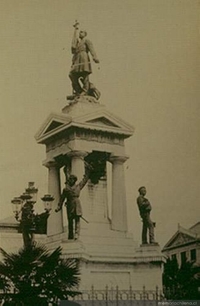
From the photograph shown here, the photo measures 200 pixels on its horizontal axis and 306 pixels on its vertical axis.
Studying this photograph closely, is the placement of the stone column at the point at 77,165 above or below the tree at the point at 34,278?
above

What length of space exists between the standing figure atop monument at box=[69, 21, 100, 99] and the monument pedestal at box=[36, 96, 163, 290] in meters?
0.09

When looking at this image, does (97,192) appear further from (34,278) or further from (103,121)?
(34,278)

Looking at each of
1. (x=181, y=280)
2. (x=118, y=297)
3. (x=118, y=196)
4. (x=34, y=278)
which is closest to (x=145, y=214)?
(x=118, y=196)

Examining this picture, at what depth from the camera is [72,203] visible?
6105mm

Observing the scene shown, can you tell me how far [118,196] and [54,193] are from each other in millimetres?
597

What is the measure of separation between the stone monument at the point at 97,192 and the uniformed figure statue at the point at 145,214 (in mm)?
92

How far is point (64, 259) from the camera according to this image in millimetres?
5820

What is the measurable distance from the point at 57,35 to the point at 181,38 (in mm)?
1178

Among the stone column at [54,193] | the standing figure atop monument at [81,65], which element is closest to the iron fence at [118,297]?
the stone column at [54,193]

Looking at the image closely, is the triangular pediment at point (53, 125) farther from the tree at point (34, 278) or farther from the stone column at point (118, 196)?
the tree at point (34, 278)

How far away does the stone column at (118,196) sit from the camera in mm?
6230

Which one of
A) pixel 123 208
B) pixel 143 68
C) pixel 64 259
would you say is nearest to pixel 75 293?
pixel 64 259

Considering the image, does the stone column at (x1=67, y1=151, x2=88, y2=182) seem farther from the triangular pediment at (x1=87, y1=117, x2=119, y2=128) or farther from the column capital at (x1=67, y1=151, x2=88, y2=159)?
the triangular pediment at (x1=87, y1=117, x2=119, y2=128)

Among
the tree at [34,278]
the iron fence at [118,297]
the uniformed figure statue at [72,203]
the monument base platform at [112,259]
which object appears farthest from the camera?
the uniformed figure statue at [72,203]
